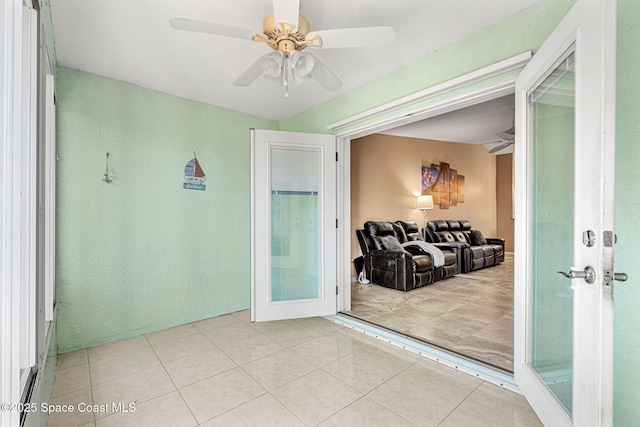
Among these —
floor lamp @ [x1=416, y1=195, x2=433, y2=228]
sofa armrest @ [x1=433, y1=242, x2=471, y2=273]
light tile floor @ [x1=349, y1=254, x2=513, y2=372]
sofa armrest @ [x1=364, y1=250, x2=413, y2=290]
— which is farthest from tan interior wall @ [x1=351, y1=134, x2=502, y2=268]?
light tile floor @ [x1=349, y1=254, x2=513, y2=372]

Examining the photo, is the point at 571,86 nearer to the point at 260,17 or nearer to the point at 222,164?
the point at 260,17

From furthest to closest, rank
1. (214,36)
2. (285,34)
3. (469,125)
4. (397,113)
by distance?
(469,125) < (397,113) < (214,36) < (285,34)

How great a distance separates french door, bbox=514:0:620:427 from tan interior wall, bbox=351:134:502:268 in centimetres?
346

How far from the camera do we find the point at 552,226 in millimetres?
1573

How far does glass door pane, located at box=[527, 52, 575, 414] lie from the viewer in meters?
1.40

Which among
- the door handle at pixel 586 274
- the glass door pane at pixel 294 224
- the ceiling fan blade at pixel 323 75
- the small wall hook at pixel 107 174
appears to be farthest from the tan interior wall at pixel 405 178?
the door handle at pixel 586 274

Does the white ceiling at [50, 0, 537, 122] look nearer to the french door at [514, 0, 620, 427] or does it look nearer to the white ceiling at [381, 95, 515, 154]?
the french door at [514, 0, 620, 427]

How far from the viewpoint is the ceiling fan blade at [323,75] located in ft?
5.96

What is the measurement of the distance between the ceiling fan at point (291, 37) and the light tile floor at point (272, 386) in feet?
6.65

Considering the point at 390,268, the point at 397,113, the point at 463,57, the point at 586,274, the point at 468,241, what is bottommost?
the point at 390,268

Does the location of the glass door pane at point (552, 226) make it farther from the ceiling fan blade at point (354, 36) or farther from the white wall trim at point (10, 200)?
the white wall trim at point (10, 200)

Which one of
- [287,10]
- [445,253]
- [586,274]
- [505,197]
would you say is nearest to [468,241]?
[445,253]

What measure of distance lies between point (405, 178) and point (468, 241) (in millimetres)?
1917

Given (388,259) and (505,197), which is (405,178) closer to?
(388,259)
